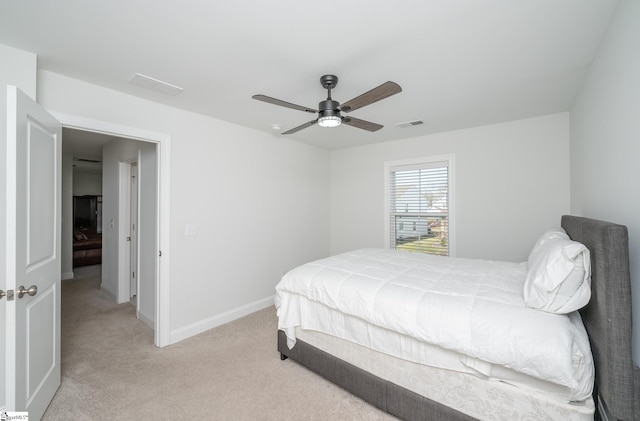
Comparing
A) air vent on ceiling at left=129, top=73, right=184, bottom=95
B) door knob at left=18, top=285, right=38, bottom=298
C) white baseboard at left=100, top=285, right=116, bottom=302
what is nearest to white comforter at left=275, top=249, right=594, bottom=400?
door knob at left=18, top=285, right=38, bottom=298

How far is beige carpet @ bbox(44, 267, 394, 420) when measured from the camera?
188cm

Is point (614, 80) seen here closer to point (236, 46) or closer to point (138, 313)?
point (236, 46)

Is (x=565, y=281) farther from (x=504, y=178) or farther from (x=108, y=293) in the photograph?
(x=108, y=293)

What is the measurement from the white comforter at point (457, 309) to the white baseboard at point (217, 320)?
1251mm

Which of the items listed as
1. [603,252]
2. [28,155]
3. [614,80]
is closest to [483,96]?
[614,80]

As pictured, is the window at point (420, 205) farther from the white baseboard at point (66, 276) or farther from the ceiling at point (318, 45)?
the white baseboard at point (66, 276)

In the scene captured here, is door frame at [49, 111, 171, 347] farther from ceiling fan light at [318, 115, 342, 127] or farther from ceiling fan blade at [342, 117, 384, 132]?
ceiling fan blade at [342, 117, 384, 132]

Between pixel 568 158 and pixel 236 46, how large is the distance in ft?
12.1

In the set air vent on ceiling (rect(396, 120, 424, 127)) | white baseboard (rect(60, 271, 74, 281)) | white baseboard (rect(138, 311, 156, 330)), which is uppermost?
air vent on ceiling (rect(396, 120, 424, 127))

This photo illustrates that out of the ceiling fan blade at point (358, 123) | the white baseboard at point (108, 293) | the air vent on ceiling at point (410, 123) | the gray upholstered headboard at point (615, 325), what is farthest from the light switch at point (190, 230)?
the gray upholstered headboard at point (615, 325)

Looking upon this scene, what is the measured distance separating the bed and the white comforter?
14 millimetres

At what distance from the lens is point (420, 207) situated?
4129 millimetres

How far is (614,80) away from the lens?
1594 millimetres

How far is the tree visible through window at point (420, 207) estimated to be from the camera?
12.9 ft
